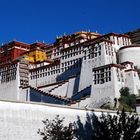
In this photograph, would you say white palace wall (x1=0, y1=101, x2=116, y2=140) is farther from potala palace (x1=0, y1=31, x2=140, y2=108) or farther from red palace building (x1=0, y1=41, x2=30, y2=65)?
red palace building (x1=0, y1=41, x2=30, y2=65)

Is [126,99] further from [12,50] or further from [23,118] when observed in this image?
[12,50]

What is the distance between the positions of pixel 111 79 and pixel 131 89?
2.92 m

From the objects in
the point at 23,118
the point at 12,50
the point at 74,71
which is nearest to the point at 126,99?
the point at 74,71

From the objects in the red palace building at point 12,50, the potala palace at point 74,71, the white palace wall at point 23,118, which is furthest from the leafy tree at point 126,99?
the red palace building at point 12,50

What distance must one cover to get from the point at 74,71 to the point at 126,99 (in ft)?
48.0

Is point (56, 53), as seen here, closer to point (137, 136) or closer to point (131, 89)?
point (131, 89)

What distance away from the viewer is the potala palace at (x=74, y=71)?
52594mm

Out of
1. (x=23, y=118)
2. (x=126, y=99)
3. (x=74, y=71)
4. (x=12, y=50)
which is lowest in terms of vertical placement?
(x=23, y=118)

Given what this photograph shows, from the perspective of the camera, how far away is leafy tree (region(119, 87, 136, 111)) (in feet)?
160

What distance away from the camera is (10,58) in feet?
259

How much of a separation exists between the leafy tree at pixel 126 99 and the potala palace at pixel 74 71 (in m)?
0.77

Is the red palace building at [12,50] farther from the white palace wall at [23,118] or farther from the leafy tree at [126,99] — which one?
the white palace wall at [23,118]

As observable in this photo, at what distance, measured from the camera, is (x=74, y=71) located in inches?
2461

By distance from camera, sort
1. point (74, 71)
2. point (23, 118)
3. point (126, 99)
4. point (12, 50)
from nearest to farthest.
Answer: point (23, 118), point (126, 99), point (74, 71), point (12, 50)
